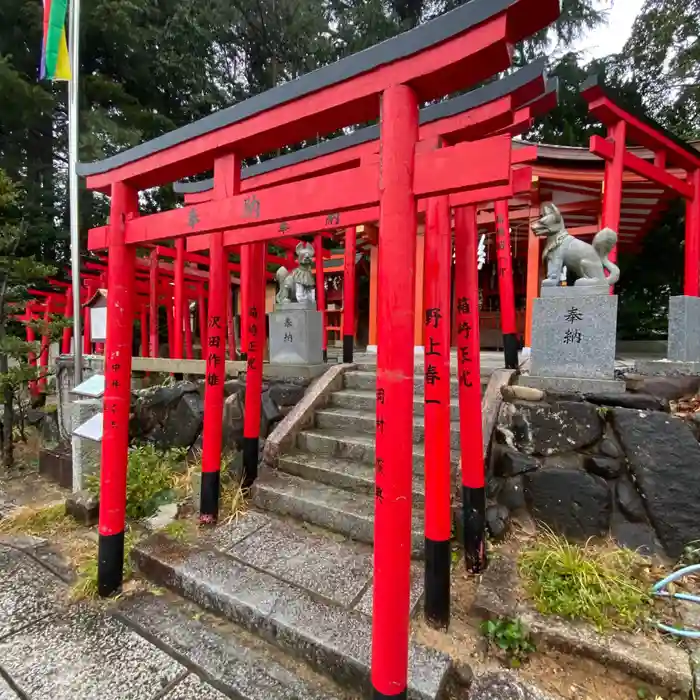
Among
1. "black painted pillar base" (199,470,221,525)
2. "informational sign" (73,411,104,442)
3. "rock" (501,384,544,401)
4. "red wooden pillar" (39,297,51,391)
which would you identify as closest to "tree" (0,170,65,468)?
"red wooden pillar" (39,297,51,391)

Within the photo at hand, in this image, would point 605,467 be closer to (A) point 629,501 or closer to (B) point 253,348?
(A) point 629,501

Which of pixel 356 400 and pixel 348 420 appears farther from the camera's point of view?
pixel 356 400

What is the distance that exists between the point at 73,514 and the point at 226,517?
1.81m

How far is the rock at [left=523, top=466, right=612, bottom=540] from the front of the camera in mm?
3143

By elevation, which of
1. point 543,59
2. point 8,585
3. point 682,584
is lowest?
point 8,585

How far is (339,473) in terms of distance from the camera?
373 cm

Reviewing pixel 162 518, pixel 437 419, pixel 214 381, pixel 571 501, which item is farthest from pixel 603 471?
pixel 162 518

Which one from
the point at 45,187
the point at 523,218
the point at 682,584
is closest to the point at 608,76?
the point at 523,218

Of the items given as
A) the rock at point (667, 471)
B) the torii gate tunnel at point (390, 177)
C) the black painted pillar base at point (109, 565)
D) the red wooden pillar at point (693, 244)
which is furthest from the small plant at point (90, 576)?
the red wooden pillar at point (693, 244)

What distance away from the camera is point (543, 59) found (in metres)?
2.15

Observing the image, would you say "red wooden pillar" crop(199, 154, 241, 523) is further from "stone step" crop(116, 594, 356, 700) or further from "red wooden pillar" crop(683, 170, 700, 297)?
"red wooden pillar" crop(683, 170, 700, 297)

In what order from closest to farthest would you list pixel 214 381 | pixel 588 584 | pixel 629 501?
pixel 588 584
pixel 629 501
pixel 214 381

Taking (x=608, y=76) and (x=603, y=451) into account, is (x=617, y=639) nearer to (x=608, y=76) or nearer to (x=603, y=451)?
(x=603, y=451)

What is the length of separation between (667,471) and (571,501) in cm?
73
